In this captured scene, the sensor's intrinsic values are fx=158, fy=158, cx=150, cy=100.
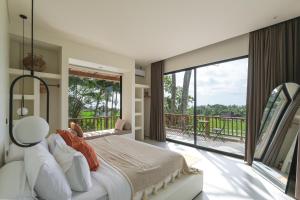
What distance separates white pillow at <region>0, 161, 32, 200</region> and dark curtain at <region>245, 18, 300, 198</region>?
3.54m

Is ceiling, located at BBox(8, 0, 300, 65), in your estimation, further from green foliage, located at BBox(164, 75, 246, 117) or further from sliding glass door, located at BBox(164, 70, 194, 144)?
green foliage, located at BBox(164, 75, 246, 117)

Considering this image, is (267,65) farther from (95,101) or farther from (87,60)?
(95,101)

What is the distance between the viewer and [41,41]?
308 centimetres

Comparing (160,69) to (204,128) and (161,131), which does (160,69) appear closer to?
(161,131)

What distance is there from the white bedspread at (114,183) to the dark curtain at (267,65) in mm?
2792

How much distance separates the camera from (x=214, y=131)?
5191 mm

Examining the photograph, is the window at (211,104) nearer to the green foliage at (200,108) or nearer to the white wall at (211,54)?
the green foliage at (200,108)

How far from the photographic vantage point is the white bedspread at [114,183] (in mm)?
1390

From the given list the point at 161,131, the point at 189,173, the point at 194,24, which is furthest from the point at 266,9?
the point at 161,131

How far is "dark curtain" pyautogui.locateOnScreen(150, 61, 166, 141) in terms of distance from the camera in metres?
5.18

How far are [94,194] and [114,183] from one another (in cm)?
19

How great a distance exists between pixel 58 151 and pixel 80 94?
395 centimetres

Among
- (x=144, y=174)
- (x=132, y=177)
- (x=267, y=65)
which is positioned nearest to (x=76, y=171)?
(x=132, y=177)

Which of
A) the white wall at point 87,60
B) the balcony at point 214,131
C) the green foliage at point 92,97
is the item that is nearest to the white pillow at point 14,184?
the white wall at point 87,60
